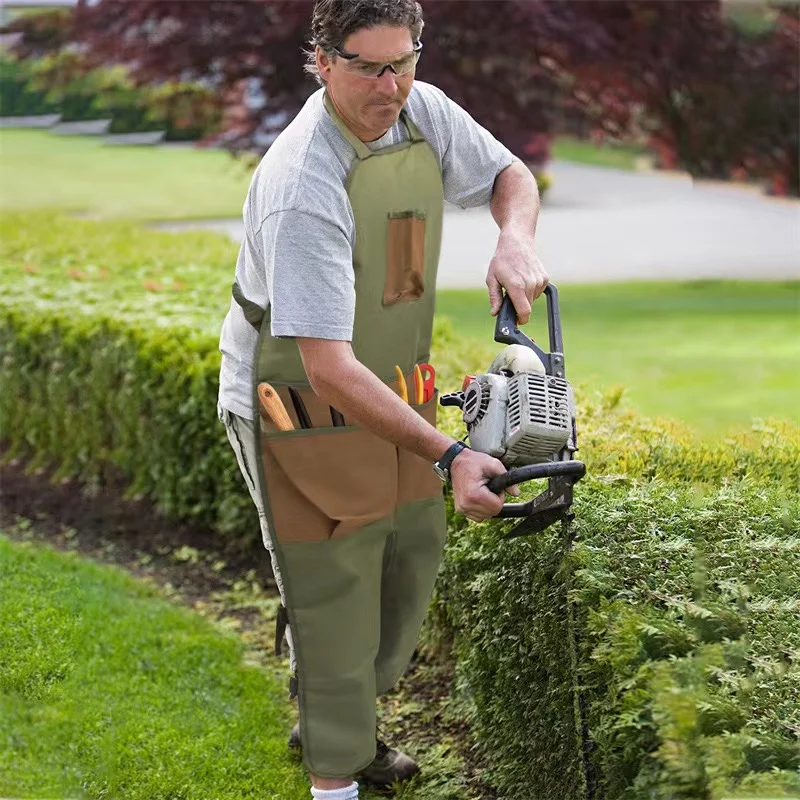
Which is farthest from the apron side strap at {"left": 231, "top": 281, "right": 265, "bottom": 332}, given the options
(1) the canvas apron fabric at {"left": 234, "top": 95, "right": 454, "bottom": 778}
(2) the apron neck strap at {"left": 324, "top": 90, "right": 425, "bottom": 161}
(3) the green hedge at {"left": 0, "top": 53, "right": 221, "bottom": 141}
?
(3) the green hedge at {"left": 0, "top": 53, "right": 221, "bottom": 141}

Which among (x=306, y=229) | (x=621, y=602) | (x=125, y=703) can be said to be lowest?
(x=125, y=703)

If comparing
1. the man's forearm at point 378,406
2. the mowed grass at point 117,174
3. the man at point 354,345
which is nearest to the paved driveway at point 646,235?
the mowed grass at point 117,174

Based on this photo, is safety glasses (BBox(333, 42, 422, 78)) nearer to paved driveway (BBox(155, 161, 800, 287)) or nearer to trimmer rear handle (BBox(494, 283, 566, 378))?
trimmer rear handle (BBox(494, 283, 566, 378))

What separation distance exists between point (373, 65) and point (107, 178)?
12.3 metres

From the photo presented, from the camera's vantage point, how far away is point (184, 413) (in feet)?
16.7

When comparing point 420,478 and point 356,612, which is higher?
point 420,478

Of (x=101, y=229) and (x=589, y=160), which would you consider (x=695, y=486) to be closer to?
(x=101, y=229)

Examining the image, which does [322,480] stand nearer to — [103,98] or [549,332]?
[549,332]

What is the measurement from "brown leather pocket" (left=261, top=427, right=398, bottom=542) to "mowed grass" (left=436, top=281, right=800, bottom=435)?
73.2 inches

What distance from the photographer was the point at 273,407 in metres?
2.80

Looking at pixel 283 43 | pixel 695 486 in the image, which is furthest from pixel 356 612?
pixel 283 43

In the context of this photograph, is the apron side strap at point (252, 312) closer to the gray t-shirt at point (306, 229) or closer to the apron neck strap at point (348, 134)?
the gray t-shirt at point (306, 229)

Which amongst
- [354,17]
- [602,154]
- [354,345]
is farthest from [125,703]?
[602,154]

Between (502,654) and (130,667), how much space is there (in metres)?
1.35
